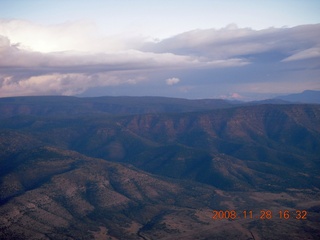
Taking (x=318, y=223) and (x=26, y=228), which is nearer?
(x=26, y=228)

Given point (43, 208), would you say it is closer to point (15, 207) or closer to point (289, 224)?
point (15, 207)

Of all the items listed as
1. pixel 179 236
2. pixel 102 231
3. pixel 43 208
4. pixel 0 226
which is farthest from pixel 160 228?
pixel 0 226

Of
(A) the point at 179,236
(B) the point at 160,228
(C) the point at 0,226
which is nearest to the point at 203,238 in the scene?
(A) the point at 179,236

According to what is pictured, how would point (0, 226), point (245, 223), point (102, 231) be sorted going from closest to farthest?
1. point (0, 226)
2. point (102, 231)
3. point (245, 223)

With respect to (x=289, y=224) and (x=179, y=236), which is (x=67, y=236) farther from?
(x=289, y=224)

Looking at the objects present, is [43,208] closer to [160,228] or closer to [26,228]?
[26,228]

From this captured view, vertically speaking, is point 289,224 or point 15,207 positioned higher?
point 15,207

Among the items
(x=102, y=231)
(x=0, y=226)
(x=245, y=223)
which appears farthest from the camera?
(x=245, y=223)

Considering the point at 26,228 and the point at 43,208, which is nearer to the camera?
the point at 26,228
